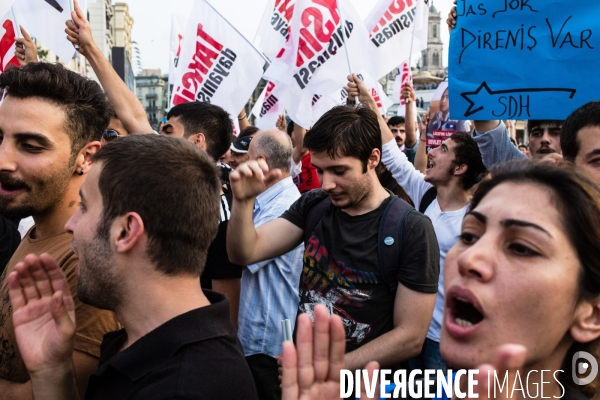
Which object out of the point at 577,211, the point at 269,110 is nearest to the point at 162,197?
the point at 577,211

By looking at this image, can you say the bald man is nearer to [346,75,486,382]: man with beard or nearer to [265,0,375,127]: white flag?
[346,75,486,382]: man with beard

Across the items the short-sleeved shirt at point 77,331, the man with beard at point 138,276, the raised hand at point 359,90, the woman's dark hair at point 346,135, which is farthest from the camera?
the raised hand at point 359,90

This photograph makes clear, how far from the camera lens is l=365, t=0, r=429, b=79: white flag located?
7.69m

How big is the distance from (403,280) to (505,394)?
4.97ft

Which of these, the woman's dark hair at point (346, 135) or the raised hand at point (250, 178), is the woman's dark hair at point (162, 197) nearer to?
the raised hand at point (250, 178)

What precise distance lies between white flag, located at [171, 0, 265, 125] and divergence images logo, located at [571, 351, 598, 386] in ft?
18.9

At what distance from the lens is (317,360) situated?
1418mm

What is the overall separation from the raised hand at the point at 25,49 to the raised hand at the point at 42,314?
3336 millimetres

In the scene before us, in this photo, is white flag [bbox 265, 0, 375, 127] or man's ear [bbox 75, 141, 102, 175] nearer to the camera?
man's ear [bbox 75, 141, 102, 175]

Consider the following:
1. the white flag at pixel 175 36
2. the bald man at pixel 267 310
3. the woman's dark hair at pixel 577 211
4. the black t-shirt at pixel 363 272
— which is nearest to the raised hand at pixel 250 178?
the black t-shirt at pixel 363 272

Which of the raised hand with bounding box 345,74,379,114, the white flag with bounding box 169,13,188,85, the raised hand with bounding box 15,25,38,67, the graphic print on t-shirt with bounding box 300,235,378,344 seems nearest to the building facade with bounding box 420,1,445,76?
the white flag with bounding box 169,13,188,85

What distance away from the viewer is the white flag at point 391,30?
7691mm

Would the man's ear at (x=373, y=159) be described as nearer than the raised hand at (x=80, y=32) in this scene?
Yes

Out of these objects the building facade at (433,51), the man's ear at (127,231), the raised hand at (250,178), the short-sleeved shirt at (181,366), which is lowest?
the short-sleeved shirt at (181,366)
